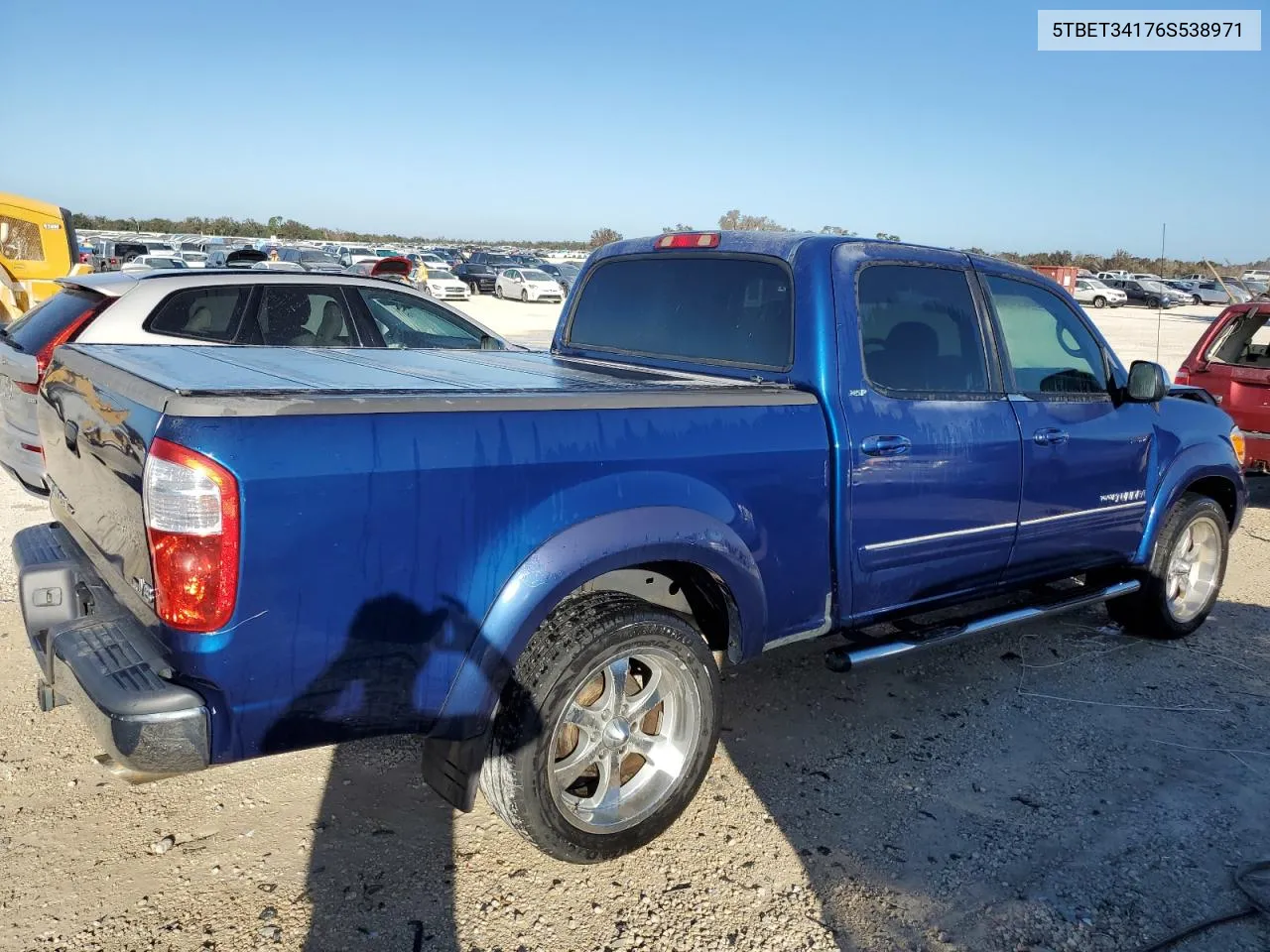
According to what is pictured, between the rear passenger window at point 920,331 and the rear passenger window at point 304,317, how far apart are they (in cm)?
428

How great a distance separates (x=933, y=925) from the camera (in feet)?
9.21

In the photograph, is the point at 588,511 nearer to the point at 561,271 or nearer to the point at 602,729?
the point at 602,729

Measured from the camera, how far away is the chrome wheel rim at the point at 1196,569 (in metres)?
5.26

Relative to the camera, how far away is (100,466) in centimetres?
270

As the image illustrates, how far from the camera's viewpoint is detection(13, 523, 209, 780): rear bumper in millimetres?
2264

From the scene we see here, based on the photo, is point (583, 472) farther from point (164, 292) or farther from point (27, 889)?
point (164, 292)

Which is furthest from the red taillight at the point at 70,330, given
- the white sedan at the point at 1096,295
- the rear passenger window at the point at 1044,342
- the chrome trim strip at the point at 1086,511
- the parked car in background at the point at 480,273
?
the white sedan at the point at 1096,295

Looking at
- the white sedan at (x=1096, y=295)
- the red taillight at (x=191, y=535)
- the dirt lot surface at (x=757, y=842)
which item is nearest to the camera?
the red taillight at (x=191, y=535)

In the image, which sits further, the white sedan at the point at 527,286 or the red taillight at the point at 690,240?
the white sedan at the point at 527,286

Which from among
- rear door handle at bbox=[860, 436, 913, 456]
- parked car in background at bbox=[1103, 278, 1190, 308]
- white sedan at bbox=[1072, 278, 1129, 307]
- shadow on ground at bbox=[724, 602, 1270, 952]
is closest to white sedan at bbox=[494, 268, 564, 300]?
white sedan at bbox=[1072, 278, 1129, 307]

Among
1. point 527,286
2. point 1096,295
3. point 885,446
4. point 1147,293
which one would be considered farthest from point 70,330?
point 1147,293

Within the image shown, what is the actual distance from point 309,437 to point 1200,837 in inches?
127

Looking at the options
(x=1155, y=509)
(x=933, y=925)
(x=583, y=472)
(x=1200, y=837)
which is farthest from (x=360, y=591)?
(x=1155, y=509)

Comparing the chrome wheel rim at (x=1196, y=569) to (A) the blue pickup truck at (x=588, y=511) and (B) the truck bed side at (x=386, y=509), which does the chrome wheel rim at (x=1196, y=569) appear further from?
(B) the truck bed side at (x=386, y=509)
